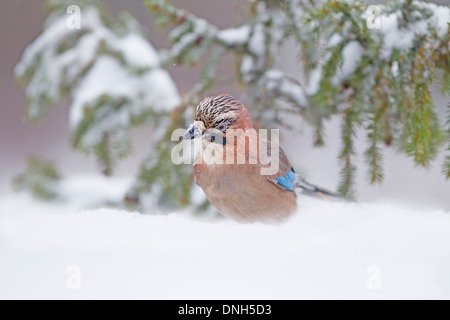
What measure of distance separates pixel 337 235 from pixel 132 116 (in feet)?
3.61

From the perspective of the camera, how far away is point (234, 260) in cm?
90

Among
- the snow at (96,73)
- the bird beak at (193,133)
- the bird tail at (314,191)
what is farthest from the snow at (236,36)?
the bird beak at (193,133)

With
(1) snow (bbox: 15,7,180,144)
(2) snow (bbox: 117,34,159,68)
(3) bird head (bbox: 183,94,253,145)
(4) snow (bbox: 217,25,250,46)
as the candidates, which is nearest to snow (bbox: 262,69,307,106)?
(4) snow (bbox: 217,25,250,46)

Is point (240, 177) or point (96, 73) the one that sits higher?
point (96, 73)

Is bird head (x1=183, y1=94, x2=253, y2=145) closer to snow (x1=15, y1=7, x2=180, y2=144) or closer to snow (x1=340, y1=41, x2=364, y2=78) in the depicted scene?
snow (x1=340, y1=41, x2=364, y2=78)

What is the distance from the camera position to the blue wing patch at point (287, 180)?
124 centimetres

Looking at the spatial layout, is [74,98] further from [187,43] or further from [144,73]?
[187,43]

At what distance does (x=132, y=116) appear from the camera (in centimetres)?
178

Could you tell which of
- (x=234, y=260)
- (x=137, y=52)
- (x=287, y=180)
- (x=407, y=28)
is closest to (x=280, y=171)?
(x=287, y=180)

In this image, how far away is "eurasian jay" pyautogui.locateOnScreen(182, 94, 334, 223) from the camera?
107 centimetres

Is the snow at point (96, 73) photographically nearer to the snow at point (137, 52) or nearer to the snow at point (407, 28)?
the snow at point (137, 52)

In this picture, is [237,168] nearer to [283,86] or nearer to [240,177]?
[240,177]

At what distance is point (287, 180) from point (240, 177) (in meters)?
0.19

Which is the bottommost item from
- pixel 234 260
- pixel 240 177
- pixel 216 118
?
pixel 234 260
